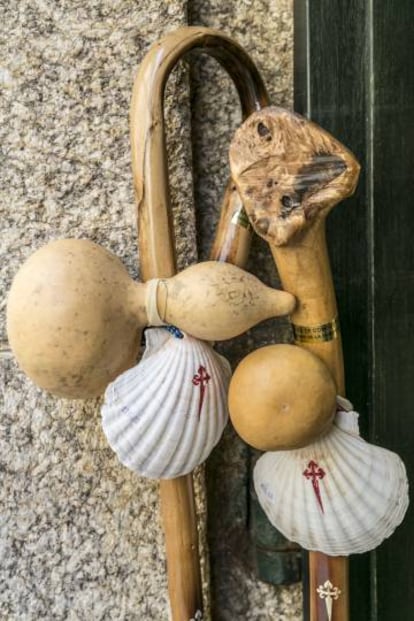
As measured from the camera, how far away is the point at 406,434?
1.87ft

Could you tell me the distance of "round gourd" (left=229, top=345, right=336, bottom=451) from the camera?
420 millimetres

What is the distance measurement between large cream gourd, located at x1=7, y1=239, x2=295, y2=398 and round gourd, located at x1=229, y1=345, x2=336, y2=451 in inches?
1.3

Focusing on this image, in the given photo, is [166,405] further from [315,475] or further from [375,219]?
[375,219]

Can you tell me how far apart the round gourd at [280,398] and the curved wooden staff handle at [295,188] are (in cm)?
4

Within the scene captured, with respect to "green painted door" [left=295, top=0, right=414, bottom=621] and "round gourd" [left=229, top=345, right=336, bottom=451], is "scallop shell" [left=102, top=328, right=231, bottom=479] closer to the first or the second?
"round gourd" [left=229, top=345, right=336, bottom=451]

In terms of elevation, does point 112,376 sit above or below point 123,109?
below

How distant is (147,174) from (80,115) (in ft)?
0.32

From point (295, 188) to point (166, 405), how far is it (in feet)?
0.56

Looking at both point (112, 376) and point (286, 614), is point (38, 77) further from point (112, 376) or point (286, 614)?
point (286, 614)

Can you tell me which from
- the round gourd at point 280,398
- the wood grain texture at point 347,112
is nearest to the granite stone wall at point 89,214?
the wood grain texture at point 347,112

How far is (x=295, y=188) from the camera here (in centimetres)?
42

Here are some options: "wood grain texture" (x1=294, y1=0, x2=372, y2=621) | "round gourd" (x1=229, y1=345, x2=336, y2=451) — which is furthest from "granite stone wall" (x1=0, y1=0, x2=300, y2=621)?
"round gourd" (x1=229, y1=345, x2=336, y2=451)

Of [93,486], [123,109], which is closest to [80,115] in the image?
[123,109]

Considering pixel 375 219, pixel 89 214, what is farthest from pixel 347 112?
pixel 89 214
